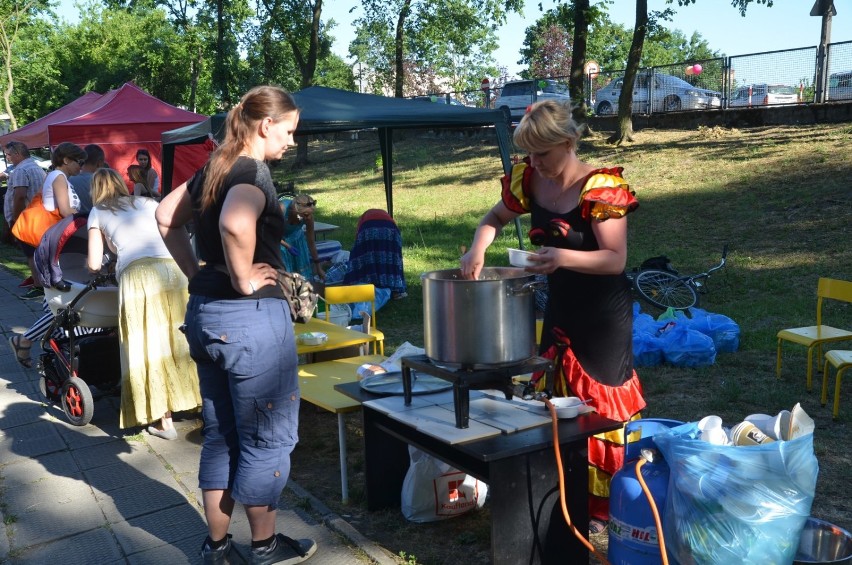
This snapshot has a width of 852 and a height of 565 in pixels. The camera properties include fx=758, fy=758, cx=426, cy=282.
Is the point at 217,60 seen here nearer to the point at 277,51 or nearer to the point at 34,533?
the point at 277,51

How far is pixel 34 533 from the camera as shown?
3502mm

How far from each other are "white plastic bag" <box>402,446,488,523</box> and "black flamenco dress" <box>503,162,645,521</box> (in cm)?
71

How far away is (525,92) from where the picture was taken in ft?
86.7

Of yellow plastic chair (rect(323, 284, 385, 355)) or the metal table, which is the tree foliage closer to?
yellow plastic chair (rect(323, 284, 385, 355))

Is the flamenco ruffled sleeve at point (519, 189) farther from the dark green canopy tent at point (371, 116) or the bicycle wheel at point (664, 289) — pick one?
the bicycle wheel at point (664, 289)

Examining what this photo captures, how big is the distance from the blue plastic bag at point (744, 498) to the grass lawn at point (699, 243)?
35.5 inches

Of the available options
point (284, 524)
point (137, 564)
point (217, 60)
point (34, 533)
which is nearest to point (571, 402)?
point (284, 524)

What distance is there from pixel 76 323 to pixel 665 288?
566cm

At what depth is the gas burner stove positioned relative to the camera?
A: 8.14ft

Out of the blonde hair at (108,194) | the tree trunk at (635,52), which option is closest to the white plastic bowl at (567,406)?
the blonde hair at (108,194)

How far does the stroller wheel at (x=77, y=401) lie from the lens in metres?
4.71

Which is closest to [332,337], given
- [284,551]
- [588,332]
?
[284,551]

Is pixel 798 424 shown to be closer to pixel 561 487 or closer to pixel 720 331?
pixel 561 487

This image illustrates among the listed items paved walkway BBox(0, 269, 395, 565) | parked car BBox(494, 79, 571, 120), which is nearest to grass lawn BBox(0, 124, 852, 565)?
paved walkway BBox(0, 269, 395, 565)
